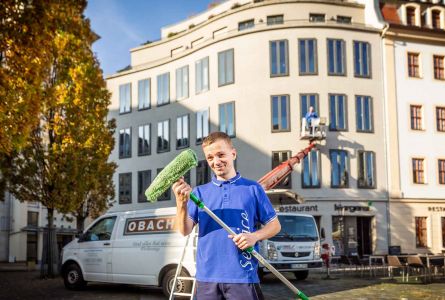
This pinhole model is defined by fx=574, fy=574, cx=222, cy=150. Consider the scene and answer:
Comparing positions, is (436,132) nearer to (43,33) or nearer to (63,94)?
(63,94)

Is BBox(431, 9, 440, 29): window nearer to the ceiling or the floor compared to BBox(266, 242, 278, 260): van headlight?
nearer to the ceiling

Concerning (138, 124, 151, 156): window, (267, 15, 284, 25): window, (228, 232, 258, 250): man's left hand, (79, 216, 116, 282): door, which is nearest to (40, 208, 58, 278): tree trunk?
(79, 216, 116, 282): door

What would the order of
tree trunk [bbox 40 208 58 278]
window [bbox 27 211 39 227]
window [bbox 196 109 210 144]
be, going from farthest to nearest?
1. window [bbox 27 211 39 227]
2. window [bbox 196 109 210 144]
3. tree trunk [bbox 40 208 58 278]

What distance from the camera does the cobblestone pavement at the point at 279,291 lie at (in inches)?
542

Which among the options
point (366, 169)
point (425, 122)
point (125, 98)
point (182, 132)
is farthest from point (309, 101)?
point (125, 98)

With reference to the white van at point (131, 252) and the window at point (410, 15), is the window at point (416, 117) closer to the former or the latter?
the window at point (410, 15)

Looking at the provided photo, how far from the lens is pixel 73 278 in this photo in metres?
15.2

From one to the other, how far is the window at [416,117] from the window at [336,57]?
5459 millimetres

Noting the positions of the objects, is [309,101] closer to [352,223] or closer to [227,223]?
[352,223]

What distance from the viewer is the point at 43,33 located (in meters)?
8.82

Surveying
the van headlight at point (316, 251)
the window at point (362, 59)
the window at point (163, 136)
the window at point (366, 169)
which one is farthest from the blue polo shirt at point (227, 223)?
the window at point (163, 136)

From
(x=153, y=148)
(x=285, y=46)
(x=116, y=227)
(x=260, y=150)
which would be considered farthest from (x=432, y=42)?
(x=116, y=227)

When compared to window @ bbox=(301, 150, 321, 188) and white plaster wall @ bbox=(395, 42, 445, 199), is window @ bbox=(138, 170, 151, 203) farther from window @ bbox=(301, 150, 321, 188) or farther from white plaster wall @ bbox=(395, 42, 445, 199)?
white plaster wall @ bbox=(395, 42, 445, 199)

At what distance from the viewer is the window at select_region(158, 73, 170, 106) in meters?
42.8
